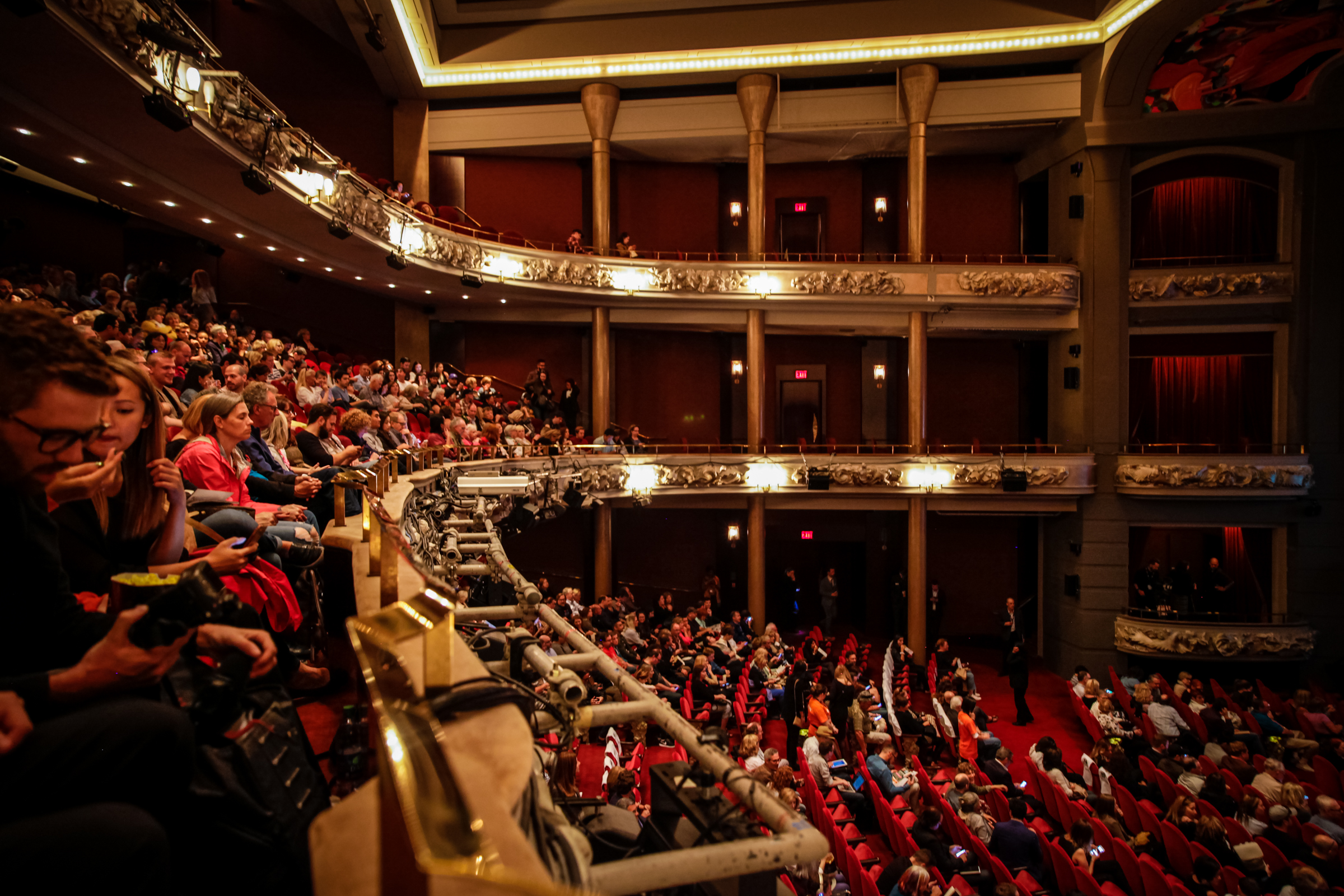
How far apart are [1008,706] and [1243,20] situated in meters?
11.7

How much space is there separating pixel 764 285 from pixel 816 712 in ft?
29.1

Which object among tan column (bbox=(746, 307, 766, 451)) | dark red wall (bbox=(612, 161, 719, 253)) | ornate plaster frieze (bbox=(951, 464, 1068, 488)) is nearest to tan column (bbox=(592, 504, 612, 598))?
tan column (bbox=(746, 307, 766, 451))

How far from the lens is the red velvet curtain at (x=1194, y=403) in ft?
48.4

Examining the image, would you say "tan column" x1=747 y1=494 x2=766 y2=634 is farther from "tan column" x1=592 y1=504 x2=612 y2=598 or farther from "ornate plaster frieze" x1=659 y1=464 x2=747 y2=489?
"tan column" x1=592 y1=504 x2=612 y2=598

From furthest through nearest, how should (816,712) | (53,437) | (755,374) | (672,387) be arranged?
1. (672,387)
2. (755,374)
3. (816,712)
4. (53,437)

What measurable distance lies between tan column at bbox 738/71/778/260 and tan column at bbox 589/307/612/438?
319cm

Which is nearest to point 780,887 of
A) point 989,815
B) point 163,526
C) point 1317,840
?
point 163,526

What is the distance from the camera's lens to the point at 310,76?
14.3 m

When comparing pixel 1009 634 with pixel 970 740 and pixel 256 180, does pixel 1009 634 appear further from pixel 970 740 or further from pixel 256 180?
pixel 256 180

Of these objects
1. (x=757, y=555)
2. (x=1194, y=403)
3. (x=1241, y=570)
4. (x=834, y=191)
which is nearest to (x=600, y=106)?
(x=834, y=191)

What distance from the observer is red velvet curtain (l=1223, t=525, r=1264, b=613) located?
14.5 m

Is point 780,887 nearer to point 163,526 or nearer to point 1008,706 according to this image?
point 163,526

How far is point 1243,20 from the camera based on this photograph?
12.5m

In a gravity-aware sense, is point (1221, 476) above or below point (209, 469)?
below
